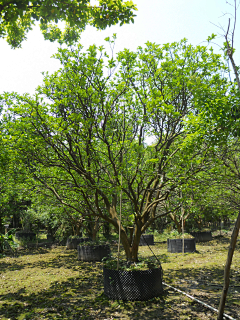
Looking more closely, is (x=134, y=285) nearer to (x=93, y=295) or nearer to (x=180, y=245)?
(x=93, y=295)

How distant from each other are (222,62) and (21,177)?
793cm

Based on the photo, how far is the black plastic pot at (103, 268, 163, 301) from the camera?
20.2ft

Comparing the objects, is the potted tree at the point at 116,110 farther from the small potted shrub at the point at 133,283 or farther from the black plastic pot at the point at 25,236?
the black plastic pot at the point at 25,236

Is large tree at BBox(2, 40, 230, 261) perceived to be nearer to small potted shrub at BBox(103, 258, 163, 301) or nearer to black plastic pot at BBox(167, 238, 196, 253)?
small potted shrub at BBox(103, 258, 163, 301)

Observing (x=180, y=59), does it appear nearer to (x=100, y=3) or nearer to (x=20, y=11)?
(x=100, y=3)

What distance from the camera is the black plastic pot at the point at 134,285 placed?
617 cm

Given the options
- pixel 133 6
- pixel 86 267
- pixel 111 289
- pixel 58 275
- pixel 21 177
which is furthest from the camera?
pixel 86 267

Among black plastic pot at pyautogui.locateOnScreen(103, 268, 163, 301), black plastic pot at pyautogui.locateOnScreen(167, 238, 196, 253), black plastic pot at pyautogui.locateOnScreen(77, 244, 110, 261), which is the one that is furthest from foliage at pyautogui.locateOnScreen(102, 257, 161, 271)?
black plastic pot at pyautogui.locateOnScreen(167, 238, 196, 253)

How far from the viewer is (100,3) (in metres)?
3.89

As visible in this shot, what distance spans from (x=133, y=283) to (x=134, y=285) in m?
0.05

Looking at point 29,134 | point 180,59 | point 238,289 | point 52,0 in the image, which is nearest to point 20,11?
point 52,0

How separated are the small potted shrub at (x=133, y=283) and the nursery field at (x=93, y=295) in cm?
18

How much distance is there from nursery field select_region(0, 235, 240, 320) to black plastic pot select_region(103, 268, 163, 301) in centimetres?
18

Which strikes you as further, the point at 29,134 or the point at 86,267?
the point at 86,267
